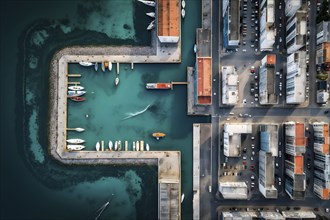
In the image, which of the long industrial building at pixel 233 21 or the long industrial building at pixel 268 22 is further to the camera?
the long industrial building at pixel 233 21

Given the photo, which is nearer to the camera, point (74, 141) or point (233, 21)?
point (233, 21)

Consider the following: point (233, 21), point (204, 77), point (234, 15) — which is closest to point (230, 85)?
point (204, 77)

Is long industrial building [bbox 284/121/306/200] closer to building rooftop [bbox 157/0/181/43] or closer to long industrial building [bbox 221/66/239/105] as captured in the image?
long industrial building [bbox 221/66/239/105]

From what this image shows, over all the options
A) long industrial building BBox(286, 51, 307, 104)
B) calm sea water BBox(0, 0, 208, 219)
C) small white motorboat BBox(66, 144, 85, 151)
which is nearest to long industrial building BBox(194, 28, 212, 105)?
calm sea water BBox(0, 0, 208, 219)

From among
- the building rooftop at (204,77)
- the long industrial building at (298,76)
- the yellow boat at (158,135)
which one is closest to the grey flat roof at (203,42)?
the building rooftop at (204,77)

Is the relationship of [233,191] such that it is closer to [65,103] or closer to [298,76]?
[298,76]

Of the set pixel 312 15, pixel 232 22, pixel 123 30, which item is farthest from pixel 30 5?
pixel 312 15

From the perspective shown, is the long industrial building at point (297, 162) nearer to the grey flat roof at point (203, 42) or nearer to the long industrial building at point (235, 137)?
the long industrial building at point (235, 137)

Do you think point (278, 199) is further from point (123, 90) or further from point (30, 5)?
point (30, 5)
